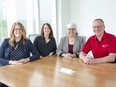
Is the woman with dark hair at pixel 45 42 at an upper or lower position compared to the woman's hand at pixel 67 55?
upper

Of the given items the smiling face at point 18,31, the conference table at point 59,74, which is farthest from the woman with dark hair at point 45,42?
the conference table at point 59,74

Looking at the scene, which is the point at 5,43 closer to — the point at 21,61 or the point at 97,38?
the point at 21,61

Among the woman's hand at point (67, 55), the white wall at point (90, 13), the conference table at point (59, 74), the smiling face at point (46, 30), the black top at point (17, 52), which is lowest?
the conference table at point (59, 74)

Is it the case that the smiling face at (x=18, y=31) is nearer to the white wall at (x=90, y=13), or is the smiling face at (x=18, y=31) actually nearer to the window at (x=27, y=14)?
the window at (x=27, y=14)

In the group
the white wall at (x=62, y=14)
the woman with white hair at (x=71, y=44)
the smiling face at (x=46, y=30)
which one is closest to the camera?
the woman with white hair at (x=71, y=44)

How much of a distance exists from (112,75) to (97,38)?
0.91 meters

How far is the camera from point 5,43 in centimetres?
280

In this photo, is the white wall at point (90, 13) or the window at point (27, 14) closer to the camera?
the window at point (27, 14)

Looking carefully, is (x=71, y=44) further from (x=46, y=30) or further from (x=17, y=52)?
(x=17, y=52)

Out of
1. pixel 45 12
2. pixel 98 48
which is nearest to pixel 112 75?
pixel 98 48

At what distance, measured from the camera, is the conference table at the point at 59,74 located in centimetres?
183

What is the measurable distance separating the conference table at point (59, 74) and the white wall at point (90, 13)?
6.74 feet

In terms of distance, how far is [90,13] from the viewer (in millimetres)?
4680

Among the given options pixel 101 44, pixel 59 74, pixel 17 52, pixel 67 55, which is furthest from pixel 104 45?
pixel 17 52
